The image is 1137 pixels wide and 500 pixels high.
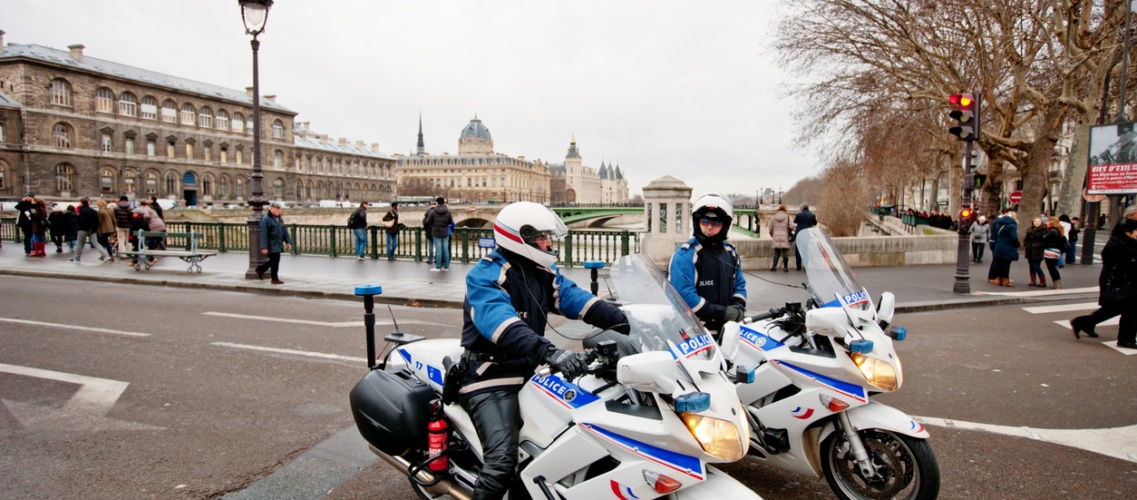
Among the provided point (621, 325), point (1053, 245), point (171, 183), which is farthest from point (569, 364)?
point (171, 183)


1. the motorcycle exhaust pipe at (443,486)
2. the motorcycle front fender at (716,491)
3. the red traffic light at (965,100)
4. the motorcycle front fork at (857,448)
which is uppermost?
the red traffic light at (965,100)

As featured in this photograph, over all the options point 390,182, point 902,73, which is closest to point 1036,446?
point 902,73

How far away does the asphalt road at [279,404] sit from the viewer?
3.67 metres

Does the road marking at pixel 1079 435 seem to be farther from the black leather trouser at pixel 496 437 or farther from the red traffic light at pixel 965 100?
the red traffic light at pixel 965 100

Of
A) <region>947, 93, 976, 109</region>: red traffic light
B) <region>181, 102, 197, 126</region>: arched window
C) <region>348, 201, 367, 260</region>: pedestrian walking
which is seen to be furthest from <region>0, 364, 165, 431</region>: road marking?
<region>181, 102, 197, 126</region>: arched window

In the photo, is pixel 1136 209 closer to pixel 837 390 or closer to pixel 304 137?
pixel 837 390

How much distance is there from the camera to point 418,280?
12.8 m

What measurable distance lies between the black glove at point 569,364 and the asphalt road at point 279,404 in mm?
1768

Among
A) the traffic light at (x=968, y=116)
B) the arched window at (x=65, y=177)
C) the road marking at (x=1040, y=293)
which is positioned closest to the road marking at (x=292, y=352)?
the traffic light at (x=968, y=116)

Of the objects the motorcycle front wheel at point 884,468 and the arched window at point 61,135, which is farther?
the arched window at point 61,135

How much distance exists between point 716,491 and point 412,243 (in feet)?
52.4

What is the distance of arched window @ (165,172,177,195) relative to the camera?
68062 mm

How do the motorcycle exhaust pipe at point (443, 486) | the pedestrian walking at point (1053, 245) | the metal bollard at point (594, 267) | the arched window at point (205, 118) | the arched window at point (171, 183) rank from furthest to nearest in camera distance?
the arched window at point (205, 118)
the arched window at point (171, 183)
the pedestrian walking at point (1053, 245)
the metal bollard at point (594, 267)
the motorcycle exhaust pipe at point (443, 486)

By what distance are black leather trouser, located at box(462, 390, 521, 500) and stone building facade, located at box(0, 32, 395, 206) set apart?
5703cm
